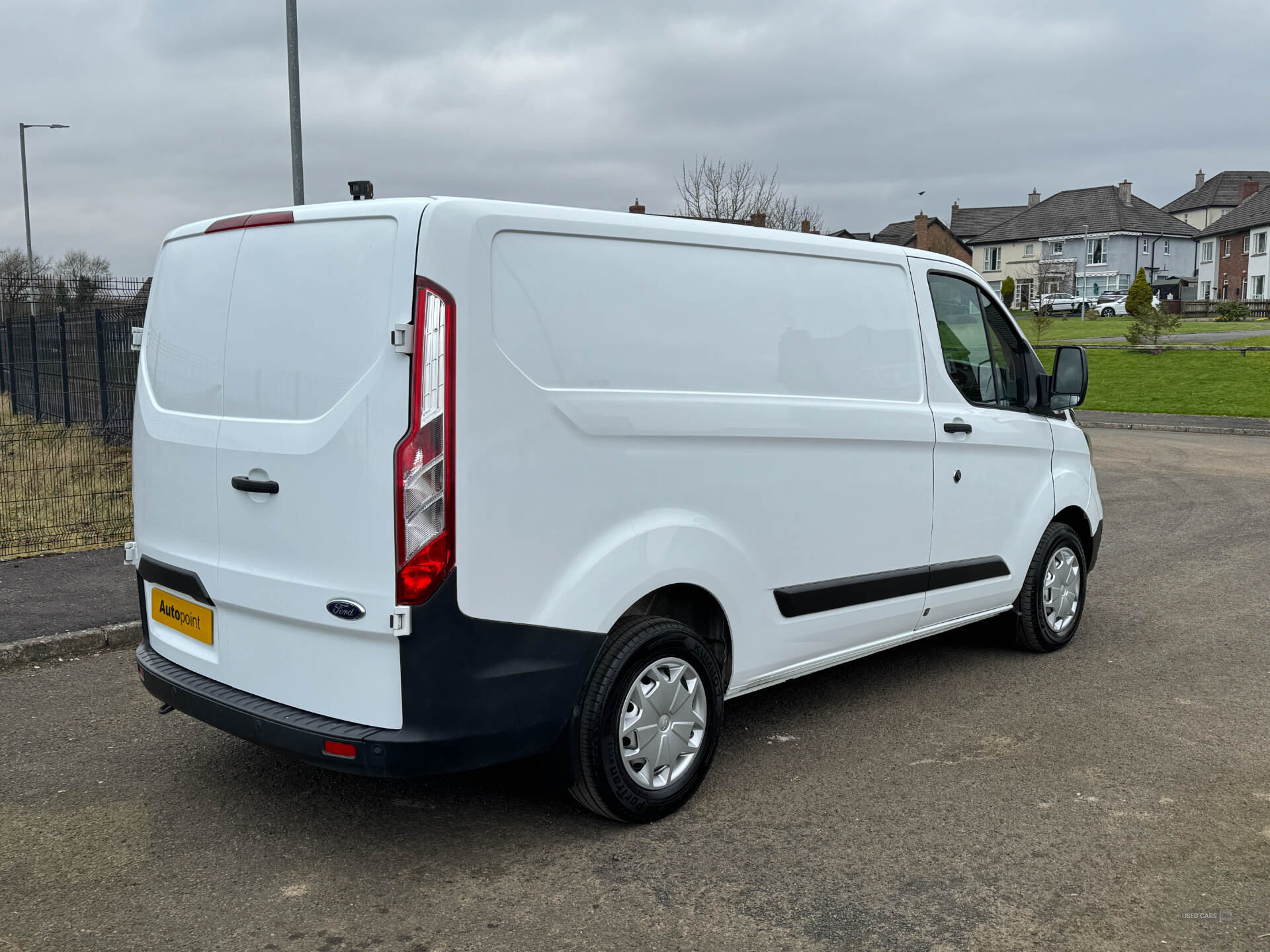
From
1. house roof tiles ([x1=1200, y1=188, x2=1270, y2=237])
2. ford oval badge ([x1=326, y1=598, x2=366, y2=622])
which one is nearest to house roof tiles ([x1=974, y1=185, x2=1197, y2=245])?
house roof tiles ([x1=1200, y1=188, x2=1270, y2=237])

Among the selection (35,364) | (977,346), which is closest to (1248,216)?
(35,364)

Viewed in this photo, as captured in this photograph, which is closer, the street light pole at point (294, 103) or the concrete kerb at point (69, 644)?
the concrete kerb at point (69, 644)

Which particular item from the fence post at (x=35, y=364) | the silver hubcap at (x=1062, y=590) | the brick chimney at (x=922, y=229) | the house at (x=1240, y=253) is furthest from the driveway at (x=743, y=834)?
the house at (x=1240, y=253)

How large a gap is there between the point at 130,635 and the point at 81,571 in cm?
177

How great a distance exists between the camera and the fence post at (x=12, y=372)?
13.0m

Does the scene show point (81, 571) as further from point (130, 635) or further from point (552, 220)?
point (552, 220)

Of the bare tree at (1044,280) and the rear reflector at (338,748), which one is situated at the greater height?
the bare tree at (1044,280)

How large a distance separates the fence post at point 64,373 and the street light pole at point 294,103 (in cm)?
537

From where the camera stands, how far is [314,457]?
3.39 meters

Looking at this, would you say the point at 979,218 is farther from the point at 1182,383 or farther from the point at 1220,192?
the point at 1182,383

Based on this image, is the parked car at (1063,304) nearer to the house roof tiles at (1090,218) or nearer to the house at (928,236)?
the house at (928,236)

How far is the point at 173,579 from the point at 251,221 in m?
1.28

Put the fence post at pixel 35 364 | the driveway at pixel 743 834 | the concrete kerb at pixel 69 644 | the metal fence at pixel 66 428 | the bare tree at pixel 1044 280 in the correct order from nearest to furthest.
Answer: the driveway at pixel 743 834 → the concrete kerb at pixel 69 644 → the metal fence at pixel 66 428 → the fence post at pixel 35 364 → the bare tree at pixel 1044 280

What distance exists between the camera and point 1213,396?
25.5 m
